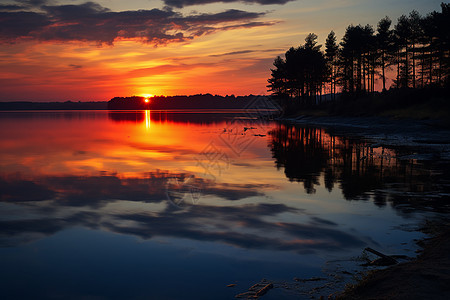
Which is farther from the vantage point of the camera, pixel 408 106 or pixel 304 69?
pixel 304 69

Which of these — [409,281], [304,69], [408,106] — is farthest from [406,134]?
[304,69]

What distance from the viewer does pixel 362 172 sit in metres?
17.7

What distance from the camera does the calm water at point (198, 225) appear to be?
22.7 ft

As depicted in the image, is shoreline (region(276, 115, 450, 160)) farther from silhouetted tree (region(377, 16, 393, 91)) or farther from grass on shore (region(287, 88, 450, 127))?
silhouetted tree (region(377, 16, 393, 91))

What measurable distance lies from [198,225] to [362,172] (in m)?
10.7

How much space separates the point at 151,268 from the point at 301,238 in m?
3.69

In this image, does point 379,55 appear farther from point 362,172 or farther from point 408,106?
point 362,172

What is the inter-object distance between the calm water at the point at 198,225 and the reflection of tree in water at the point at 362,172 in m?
0.08

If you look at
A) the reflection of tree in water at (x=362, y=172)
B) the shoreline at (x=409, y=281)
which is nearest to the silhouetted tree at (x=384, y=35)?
the reflection of tree in water at (x=362, y=172)

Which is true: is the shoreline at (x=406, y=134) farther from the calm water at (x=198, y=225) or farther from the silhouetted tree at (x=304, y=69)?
the silhouetted tree at (x=304, y=69)

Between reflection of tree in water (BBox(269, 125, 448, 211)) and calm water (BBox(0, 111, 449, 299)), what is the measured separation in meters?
0.08

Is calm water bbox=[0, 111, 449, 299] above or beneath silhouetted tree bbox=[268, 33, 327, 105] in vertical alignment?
beneath

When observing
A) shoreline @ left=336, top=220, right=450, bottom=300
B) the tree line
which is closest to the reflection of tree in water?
shoreline @ left=336, top=220, right=450, bottom=300

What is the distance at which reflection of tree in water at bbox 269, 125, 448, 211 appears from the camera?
13508 millimetres
